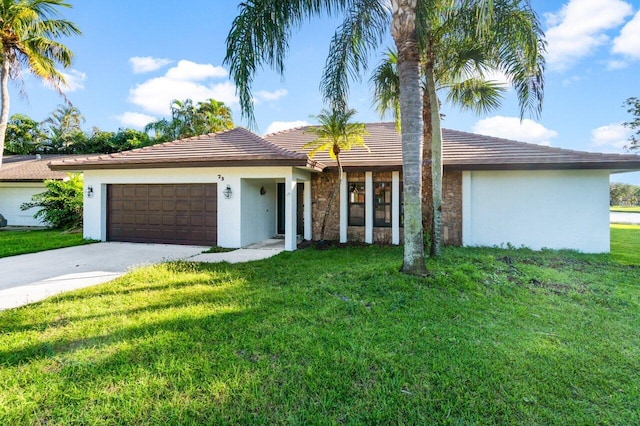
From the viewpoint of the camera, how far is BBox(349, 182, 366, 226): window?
40.0 ft

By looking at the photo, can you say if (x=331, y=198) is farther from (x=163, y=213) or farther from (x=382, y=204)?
(x=163, y=213)

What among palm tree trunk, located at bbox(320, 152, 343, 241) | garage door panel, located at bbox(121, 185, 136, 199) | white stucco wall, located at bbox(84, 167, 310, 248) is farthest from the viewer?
garage door panel, located at bbox(121, 185, 136, 199)

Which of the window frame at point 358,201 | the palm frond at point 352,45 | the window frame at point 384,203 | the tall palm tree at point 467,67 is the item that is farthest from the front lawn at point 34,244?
the tall palm tree at point 467,67

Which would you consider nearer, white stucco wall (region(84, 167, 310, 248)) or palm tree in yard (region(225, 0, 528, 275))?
palm tree in yard (region(225, 0, 528, 275))

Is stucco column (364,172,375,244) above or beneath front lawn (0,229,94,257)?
above

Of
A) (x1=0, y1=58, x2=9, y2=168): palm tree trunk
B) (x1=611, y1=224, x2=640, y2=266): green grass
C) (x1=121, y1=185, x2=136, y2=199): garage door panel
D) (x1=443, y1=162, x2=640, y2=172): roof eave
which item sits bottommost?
(x1=611, y1=224, x2=640, y2=266): green grass

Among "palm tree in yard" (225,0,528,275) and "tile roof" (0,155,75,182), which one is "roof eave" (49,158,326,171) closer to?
"palm tree in yard" (225,0,528,275)

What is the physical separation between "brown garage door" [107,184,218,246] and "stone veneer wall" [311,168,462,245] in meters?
3.73

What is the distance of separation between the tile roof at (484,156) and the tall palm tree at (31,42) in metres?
11.0

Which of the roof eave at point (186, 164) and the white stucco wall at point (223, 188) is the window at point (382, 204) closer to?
the roof eave at point (186, 164)

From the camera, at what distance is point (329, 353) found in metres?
3.45

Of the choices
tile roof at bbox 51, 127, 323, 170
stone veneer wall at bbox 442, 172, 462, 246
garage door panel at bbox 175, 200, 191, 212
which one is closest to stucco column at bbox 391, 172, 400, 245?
stone veneer wall at bbox 442, 172, 462, 246

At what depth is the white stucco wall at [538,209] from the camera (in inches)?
404

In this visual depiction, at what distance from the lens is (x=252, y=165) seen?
10.1m
